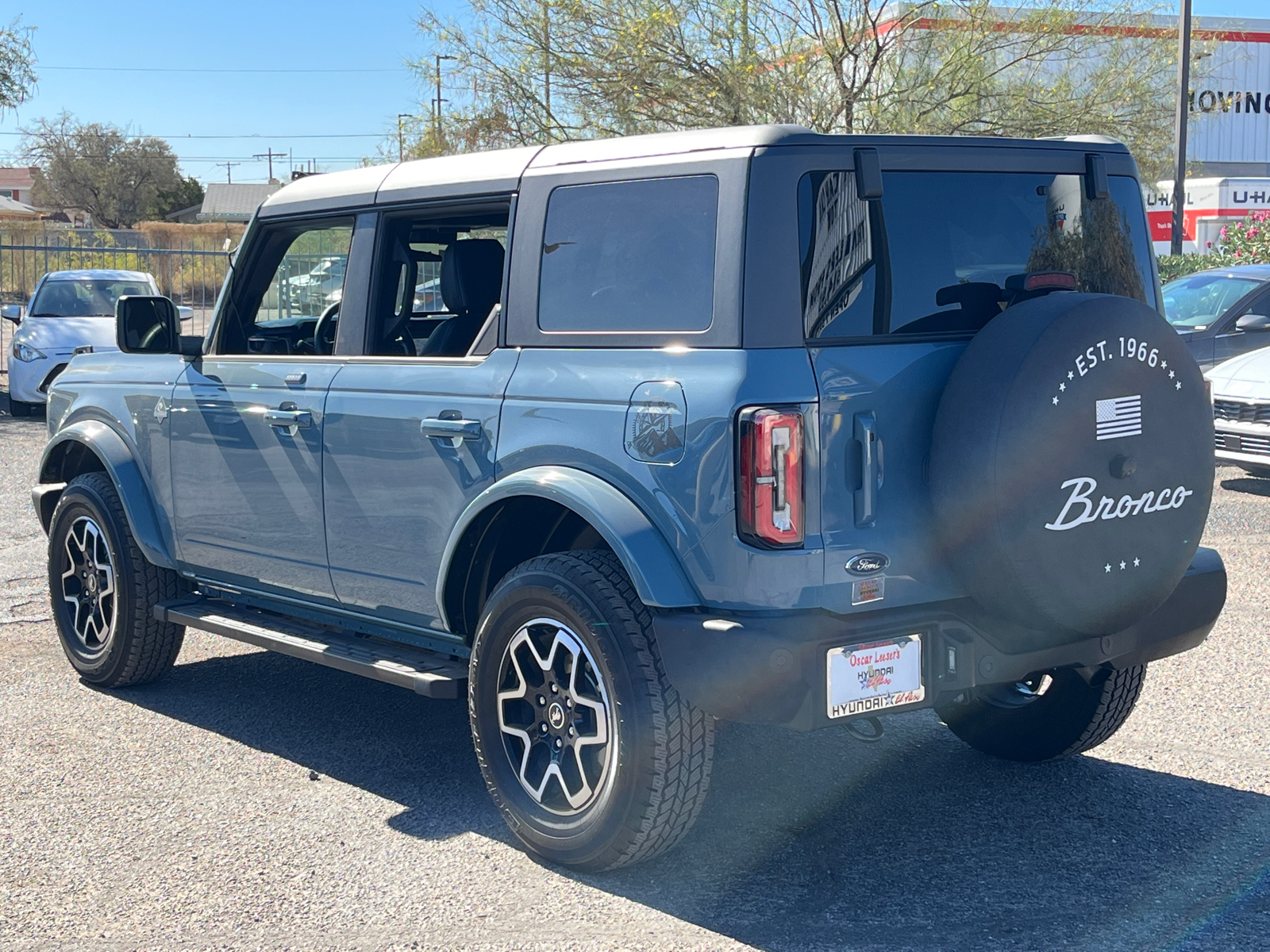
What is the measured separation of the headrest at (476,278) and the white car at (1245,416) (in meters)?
7.03

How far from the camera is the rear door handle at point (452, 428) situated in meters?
4.35

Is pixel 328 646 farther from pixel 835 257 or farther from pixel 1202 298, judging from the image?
pixel 1202 298

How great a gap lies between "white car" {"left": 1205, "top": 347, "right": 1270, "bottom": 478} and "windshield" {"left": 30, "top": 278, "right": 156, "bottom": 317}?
39.3 ft

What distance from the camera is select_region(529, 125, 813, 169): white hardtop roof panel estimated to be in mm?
3781

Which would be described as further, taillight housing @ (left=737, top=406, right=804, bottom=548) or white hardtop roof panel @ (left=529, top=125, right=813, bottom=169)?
white hardtop roof panel @ (left=529, top=125, right=813, bottom=169)

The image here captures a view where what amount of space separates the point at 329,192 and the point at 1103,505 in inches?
117

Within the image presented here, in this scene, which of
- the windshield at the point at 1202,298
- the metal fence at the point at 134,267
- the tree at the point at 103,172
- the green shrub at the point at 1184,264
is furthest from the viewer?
the tree at the point at 103,172

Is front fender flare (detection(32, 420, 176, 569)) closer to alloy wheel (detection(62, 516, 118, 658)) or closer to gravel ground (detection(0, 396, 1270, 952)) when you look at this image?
alloy wheel (detection(62, 516, 118, 658))

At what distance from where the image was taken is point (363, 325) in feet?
16.3

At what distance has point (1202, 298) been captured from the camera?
13.9 meters

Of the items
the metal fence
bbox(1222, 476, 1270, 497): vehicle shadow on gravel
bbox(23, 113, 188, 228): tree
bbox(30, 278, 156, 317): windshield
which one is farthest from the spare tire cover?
bbox(23, 113, 188, 228): tree

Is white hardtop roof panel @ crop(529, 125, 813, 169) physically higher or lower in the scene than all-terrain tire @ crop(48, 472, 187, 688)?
higher

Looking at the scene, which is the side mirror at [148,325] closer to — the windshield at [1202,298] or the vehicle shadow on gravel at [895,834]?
the vehicle shadow on gravel at [895,834]

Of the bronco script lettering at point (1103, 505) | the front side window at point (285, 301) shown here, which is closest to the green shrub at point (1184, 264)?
the front side window at point (285, 301)
